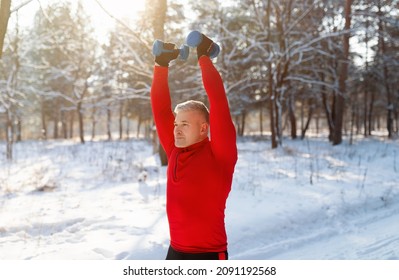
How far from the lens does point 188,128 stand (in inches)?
81.4

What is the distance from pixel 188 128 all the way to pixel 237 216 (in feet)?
12.6

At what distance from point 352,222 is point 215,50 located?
440 centimetres

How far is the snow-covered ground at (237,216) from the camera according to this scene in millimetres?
4402

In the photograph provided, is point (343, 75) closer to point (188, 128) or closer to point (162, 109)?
point (162, 109)

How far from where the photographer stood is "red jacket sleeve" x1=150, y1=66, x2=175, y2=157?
239 cm

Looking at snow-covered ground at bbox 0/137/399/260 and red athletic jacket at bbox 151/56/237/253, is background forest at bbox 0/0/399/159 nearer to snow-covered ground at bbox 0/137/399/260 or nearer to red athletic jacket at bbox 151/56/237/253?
snow-covered ground at bbox 0/137/399/260

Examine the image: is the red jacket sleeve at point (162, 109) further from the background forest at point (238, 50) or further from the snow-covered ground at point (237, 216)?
the background forest at point (238, 50)

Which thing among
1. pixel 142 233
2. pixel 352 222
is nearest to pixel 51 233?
pixel 142 233

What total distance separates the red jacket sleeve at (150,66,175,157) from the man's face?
29cm

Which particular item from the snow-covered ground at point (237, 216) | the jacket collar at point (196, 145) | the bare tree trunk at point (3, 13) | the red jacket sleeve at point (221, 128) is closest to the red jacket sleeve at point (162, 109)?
the jacket collar at point (196, 145)

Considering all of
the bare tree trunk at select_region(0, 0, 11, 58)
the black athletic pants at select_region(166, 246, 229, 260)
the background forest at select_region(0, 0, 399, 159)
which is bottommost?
the black athletic pants at select_region(166, 246, 229, 260)

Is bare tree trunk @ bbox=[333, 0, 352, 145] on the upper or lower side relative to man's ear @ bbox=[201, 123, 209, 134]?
upper

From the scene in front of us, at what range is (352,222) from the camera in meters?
5.50

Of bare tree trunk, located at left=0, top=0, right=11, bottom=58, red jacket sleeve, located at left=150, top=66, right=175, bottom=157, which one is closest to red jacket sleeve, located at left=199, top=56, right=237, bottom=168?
red jacket sleeve, located at left=150, top=66, right=175, bottom=157
